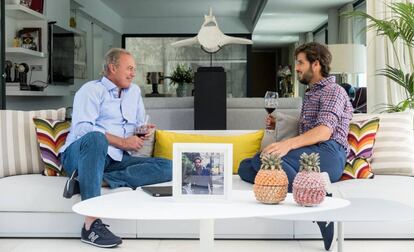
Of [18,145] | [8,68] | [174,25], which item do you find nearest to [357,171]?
[18,145]

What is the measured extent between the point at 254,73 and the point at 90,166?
18.8m

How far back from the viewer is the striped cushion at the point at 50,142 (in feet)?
11.8

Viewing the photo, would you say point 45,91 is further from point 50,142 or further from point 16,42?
point 50,142

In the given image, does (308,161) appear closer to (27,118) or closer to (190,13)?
(27,118)

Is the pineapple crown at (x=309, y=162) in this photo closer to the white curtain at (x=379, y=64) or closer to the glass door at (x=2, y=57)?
the white curtain at (x=379, y=64)

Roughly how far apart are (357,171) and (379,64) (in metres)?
2.61

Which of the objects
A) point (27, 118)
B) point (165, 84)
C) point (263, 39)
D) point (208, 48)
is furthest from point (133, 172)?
point (263, 39)

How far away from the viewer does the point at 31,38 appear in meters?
6.95

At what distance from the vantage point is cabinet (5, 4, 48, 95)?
641 cm

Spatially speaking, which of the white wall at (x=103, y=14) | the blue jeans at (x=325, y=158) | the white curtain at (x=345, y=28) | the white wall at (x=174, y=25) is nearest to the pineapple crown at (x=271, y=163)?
the blue jeans at (x=325, y=158)

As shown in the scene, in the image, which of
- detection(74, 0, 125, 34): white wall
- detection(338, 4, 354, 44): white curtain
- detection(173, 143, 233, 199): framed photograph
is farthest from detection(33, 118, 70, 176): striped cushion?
detection(338, 4, 354, 44): white curtain

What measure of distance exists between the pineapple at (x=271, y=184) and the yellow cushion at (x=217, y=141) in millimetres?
1806

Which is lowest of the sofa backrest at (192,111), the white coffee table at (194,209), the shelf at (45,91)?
the white coffee table at (194,209)

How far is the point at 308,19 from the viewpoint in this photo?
1277 cm
